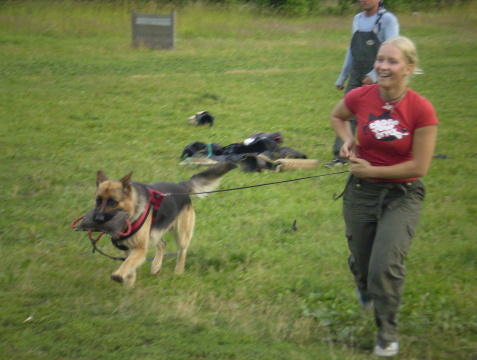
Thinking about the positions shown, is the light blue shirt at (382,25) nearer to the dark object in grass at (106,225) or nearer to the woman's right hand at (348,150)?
the woman's right hand at (348,150)

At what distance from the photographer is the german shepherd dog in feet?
17.6

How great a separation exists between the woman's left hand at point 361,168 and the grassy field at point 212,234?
1.24 meters

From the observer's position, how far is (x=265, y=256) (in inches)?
247

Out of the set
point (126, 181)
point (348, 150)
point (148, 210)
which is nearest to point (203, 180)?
point (148, 210)

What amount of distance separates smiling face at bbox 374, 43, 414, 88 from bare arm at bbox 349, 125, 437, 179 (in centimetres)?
35

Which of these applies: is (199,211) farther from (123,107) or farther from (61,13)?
(61,13)

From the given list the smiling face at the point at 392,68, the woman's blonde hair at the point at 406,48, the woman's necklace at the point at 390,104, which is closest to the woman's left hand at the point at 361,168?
the woman's necklace at the point at 390,104

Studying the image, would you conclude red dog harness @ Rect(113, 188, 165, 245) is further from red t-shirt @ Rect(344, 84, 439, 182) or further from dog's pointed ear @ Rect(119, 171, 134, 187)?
red t-shirt @ Rect(344, 84, 439, 182)

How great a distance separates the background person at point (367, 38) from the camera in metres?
8.09

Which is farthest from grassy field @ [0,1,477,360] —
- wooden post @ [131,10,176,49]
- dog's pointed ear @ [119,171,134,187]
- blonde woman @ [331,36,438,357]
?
wooden post @ [131,10,176,49]

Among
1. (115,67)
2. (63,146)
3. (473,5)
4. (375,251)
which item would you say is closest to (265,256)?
(375,251)

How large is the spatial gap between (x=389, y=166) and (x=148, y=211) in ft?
7.71

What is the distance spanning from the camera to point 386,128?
13.5ft

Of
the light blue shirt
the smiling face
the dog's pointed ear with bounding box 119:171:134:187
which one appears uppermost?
the smiling face
